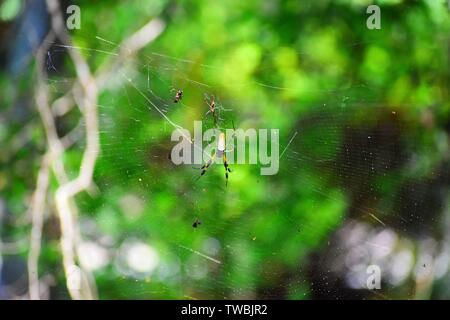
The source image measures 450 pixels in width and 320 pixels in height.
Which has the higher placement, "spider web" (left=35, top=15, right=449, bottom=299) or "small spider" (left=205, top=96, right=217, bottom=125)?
"small spider" (left=205, top=96, right=217, bottom=125)

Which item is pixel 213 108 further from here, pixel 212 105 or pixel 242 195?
pixel 242 195

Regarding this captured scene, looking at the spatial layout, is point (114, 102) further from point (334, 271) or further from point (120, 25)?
point (334, 271)

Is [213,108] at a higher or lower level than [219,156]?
higher

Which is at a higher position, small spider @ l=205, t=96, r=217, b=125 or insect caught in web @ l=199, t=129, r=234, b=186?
small spider @ l=205, t=96, r=217, b=125

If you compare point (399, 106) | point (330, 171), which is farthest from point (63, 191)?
point (399, 106)

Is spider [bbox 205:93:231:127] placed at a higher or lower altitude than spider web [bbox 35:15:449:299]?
higher

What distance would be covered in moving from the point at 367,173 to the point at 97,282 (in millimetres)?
718

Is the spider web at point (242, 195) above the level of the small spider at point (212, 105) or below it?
below

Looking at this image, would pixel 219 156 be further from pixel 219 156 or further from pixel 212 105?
pixel 212 105

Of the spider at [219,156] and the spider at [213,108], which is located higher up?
the spider at [213,108]

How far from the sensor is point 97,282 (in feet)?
4.73

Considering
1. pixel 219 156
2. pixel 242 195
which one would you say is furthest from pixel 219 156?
pixel 242 195

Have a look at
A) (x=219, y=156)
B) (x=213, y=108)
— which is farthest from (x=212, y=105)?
(x=219, y=156)

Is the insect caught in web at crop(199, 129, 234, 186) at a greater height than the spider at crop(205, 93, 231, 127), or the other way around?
the spider at crop(205, 93, 231, 127)
